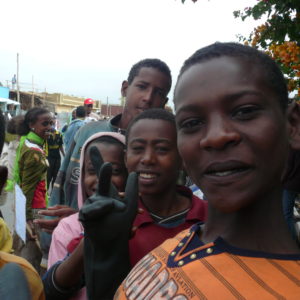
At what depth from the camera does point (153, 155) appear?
1.57 metres

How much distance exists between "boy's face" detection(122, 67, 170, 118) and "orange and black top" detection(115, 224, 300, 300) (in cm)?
137

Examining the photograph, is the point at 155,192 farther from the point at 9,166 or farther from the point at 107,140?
the point at 9,166

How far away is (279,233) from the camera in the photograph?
0.86 meters

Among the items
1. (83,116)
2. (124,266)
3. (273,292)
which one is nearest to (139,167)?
(124,266)

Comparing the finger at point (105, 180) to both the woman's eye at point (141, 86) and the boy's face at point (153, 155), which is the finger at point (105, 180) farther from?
the woman's eye at point (141, 86)

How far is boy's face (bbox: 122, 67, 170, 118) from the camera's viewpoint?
2201 mm

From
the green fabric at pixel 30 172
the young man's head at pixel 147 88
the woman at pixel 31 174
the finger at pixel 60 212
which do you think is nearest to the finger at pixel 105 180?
the finger at pixel 60 212

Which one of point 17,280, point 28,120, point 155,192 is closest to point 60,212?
point 155,192

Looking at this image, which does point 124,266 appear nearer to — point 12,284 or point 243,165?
point 12,284

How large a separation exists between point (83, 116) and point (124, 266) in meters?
6.06

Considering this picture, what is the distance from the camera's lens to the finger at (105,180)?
1.03 metres

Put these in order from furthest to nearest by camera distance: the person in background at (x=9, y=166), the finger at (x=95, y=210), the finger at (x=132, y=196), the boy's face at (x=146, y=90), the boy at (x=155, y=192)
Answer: the person in background at (x=9, y=166), the boy's face at (x=146, y=90), the boy at (x=155, y=192), the finger at (x=132, y=196), the finger at (x=95, y=210)

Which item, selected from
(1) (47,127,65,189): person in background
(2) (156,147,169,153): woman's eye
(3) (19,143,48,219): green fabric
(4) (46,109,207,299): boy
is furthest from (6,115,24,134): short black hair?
(2) (156,147,169,153): woman's eye

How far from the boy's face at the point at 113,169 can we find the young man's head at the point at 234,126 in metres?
0.94
